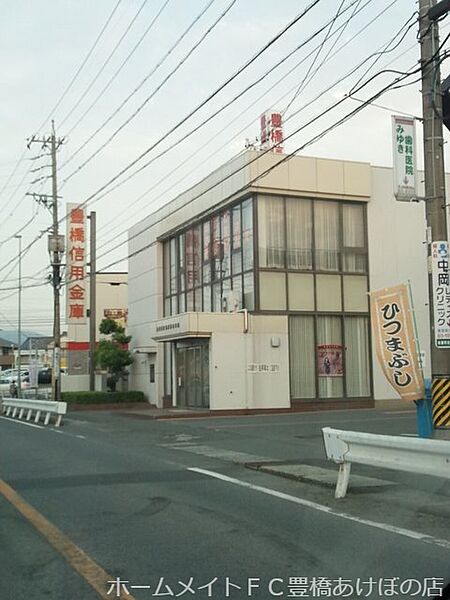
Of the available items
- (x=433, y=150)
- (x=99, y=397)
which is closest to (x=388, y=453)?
(x=433, y=150)

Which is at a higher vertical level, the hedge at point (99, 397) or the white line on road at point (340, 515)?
the hedge at point (99, 397)

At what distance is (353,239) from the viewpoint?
29812 mm

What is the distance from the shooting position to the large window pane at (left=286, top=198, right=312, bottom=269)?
28703 millimetres

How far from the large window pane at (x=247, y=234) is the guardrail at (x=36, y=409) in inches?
352

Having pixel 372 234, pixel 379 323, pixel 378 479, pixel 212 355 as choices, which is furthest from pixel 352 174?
pixel 378 479

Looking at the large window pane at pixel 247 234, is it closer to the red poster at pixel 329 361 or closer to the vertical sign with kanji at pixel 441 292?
the red poster at pixel 329 361

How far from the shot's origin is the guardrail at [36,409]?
2400cm

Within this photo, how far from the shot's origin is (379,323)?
1614cm

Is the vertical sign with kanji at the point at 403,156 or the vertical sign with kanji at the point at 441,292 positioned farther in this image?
the vertical sign with kanji at the point at 403,156

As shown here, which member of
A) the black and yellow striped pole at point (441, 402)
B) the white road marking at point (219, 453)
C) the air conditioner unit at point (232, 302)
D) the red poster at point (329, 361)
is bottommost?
the white road marking at point (219, 453)

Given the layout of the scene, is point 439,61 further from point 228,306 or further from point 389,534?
point 228,306

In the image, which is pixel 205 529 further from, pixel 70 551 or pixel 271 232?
pixel 271 232

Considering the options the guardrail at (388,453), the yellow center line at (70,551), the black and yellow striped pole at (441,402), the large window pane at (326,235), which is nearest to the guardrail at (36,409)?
the large window pane at (326,235)

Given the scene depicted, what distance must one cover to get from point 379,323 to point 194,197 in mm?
17499
